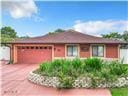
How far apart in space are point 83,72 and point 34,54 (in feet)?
44.0

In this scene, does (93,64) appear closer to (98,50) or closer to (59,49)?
(98,50)

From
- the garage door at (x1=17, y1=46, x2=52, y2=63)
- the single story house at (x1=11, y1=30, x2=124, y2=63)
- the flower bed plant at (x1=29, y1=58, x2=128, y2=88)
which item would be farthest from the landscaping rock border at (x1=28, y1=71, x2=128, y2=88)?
the garage door at (x1=17, y1=46, x2=52, y2=63)

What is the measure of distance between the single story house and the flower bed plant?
10679 mm

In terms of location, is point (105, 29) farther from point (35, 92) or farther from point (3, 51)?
point (35, 92)

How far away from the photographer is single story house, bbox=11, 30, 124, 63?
80.3 ft

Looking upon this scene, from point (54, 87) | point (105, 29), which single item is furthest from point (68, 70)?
point (105, 29)

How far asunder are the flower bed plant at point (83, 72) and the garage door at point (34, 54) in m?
11.2

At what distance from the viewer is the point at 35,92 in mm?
10852

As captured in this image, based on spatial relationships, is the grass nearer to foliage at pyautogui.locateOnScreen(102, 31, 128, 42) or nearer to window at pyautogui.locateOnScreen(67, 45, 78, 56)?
window at pyautogui.locateOnScreen(67, 45, 78, 56)

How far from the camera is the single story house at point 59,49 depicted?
24.5 m

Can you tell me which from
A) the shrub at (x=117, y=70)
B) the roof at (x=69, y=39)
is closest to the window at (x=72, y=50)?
the roof at (x=69, y=39)

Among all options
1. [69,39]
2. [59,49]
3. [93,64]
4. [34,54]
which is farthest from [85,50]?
[93,64]

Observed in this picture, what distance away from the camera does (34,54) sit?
993 inches

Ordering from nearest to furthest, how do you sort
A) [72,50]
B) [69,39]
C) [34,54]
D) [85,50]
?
1. [85,50]
2. [72,50]
3. [34,54]
4. [69,39]
